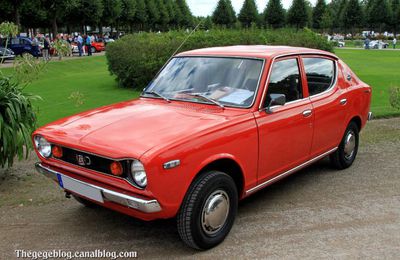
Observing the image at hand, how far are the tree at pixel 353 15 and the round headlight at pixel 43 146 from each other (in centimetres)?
7624

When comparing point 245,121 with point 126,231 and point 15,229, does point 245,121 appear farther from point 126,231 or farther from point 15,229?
point 15,229

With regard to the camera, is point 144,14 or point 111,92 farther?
point 144,14

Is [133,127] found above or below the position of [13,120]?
above

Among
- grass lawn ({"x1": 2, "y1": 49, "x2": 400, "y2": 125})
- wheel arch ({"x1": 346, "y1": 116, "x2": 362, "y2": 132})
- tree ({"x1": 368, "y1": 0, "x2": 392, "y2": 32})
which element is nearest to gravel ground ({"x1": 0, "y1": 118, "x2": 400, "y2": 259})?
wheel arch ({"x1": 346, "y1": 116, "x2": 362, "y2": 132})

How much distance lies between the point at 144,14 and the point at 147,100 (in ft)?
189

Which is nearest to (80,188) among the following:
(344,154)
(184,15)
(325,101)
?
(325,101)

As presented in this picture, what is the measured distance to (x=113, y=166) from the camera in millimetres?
3461

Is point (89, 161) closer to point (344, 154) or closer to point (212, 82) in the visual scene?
point (212, 82)

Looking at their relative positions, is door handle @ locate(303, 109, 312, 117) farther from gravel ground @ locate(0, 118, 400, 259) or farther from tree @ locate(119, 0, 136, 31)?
tree @ locate(119, 0, 136, 31)

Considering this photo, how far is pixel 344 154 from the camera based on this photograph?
6031 mm

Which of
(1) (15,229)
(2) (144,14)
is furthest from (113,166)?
(2) (144,14)

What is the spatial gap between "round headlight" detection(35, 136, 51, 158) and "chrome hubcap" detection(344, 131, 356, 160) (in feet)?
12.9

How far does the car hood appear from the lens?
3454mm

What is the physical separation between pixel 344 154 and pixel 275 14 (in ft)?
226
